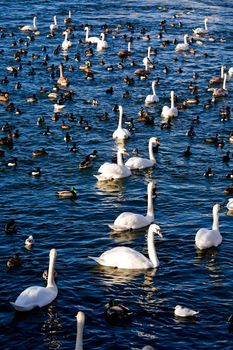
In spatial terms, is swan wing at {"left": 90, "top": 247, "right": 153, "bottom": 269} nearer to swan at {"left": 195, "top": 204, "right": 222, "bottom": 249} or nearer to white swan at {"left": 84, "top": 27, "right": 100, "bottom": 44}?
swan at {"left": 195, "top": 204, "right": 222, "bottom": 249}

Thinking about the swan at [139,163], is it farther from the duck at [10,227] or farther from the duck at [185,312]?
the duck at [185,312]

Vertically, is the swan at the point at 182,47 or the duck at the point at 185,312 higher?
the swan at the point at 182,47

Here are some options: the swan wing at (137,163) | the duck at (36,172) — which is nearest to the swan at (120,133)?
the swan wing at (137,163)

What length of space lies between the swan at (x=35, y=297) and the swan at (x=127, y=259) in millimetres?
3332

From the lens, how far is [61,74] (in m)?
63.9

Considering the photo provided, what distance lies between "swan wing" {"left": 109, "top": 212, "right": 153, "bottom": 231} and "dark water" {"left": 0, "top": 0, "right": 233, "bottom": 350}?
0.44 meters

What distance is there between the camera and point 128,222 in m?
35.7

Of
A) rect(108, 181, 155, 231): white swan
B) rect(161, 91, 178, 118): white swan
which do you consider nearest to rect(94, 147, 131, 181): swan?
rect(108, 181, 155, 231): white swan

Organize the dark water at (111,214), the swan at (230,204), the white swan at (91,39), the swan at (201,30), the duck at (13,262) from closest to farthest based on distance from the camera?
the dark water at (111,214)
the duck at (13,262)
the swan at (230,204)
the white swan at (91,39)
the swan at (201,30)

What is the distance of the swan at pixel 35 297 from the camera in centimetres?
2792

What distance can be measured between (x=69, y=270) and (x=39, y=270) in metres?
1.14

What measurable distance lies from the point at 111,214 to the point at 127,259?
6606 mm

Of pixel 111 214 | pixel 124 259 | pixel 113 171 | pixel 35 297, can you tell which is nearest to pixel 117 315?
pixel 35 297

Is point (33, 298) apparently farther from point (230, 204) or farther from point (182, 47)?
point (182, 47)
